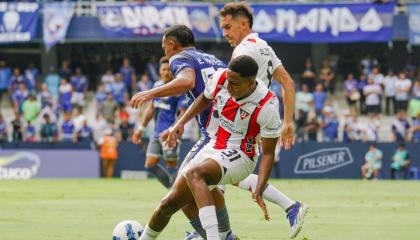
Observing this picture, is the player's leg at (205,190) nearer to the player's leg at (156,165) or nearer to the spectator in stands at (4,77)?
the player's leg at (156,165)

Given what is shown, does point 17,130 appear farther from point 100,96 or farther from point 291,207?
point 291,207

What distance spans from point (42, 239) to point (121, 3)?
2930 centimetres

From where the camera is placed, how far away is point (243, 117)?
10250 mm

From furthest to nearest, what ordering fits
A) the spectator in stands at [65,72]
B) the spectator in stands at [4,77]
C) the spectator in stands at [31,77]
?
1. the spectator in stands at [4,77]
2. the spectator in stands at [65,72]
3. the spectator in stands at [31,77]

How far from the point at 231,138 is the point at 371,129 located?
26144 millimetres

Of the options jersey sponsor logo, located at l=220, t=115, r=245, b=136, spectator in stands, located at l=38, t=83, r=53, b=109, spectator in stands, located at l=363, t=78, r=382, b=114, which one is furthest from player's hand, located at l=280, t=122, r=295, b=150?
spectator in stands, located at l=38, t=83, r=53, b=109

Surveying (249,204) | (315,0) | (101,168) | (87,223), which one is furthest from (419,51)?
(87,223)

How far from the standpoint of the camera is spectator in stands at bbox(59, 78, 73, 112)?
3956cm

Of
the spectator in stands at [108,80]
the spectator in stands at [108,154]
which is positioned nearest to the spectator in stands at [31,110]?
the spectator in stands at [108,80]

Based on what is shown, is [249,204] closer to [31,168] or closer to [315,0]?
[31,168]

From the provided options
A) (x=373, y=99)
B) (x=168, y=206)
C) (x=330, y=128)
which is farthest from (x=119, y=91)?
(x=168, y=206)

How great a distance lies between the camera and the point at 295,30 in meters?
40.2

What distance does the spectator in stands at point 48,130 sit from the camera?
1427 inches

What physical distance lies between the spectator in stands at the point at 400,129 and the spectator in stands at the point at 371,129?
0.62 meters
